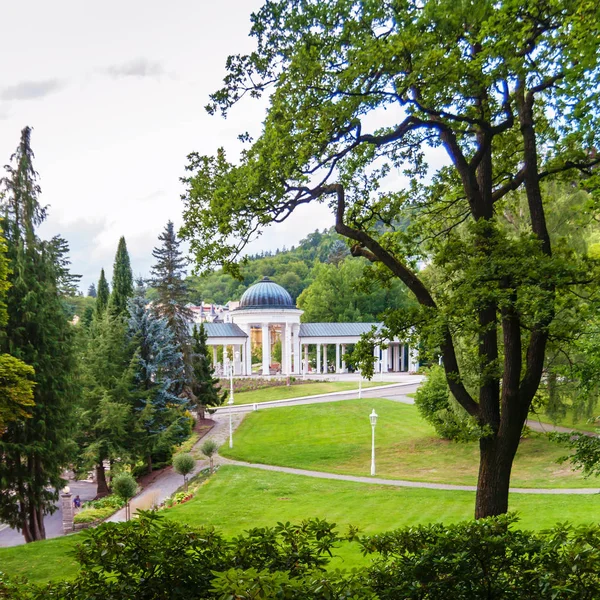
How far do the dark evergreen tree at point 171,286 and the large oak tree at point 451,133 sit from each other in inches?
953

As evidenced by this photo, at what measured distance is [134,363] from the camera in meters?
22.9

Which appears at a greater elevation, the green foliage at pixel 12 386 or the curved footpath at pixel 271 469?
the green foliage at pixel 12 386

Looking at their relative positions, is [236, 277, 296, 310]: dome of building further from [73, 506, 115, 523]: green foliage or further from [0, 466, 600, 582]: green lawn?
[73, 506, 115, 523]: green foliage

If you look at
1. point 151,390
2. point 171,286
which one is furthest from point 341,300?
point 151,390

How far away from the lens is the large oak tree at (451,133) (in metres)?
5.61

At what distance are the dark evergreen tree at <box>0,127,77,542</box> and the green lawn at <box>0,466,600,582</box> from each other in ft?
9.32

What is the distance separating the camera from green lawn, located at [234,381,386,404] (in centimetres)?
3934

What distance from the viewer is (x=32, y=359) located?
1491cm

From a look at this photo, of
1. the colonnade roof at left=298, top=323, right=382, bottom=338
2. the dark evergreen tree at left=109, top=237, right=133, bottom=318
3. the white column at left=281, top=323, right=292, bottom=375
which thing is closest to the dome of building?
the white column at left=281, top=323, right=292, bottom=375

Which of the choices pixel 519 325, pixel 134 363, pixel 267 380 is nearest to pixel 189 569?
pixel 519 325

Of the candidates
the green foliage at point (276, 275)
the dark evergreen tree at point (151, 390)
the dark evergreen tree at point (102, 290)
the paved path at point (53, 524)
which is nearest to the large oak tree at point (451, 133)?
the paved path at point (53, 524)

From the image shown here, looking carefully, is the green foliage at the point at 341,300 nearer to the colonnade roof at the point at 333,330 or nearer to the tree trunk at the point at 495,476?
the colonnade roof at the point at 333,330

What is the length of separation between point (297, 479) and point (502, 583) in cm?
1611

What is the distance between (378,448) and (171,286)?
15.4m
